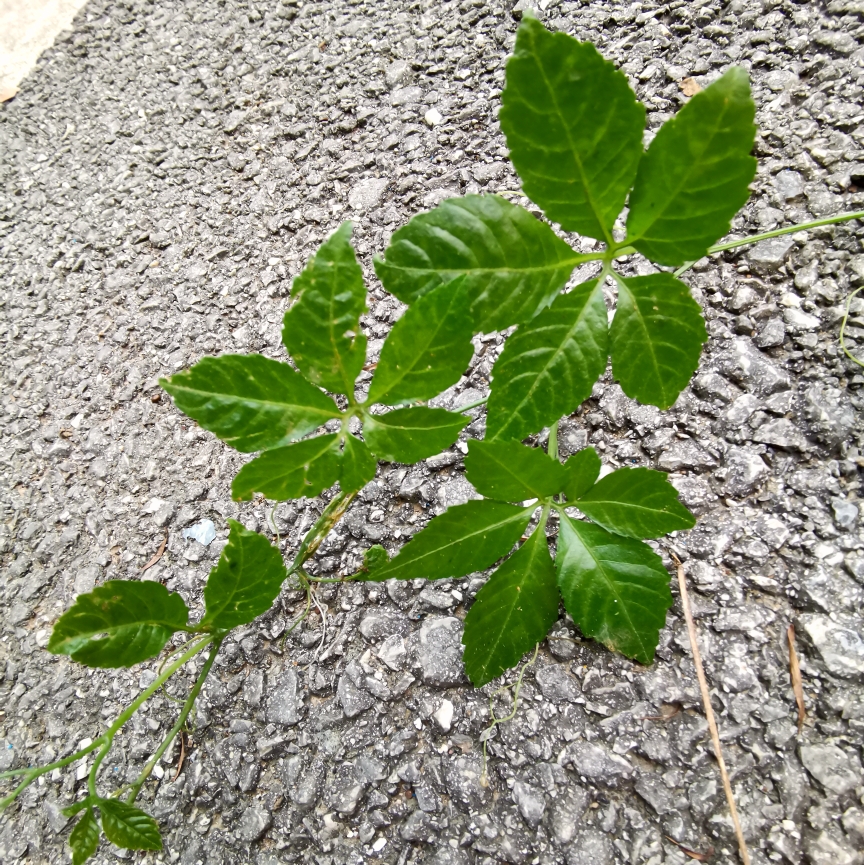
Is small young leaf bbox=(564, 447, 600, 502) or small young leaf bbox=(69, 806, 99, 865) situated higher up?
small young leaf bbox=(564, 447, 600, 502)

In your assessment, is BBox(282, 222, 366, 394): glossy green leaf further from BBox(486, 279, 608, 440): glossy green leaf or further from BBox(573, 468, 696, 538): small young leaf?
BBox(573, 468, 696, 538): small young leaf

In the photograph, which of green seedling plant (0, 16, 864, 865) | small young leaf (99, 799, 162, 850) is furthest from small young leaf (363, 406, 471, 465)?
small young leaf (99, 799, 162, 850)

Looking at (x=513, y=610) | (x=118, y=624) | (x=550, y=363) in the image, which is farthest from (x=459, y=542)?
(x=118, y=624)

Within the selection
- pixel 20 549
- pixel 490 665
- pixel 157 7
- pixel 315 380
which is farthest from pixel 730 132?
pixel 157 7

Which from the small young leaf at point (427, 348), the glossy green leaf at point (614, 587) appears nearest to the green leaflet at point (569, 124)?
the small young leaf at point (427, 348)

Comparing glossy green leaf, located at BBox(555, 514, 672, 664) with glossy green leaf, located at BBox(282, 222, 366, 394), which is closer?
glossy green leaf, located at BBox(282, 222, 366, 394)

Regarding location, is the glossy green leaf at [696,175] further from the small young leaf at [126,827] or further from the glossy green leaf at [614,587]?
the small young leaf at [126,827]

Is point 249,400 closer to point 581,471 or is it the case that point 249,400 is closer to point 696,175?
point 581,471

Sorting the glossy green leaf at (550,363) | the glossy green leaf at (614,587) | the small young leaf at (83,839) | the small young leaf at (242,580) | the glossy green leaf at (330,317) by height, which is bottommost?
the glossy green leaf at (614,587)
